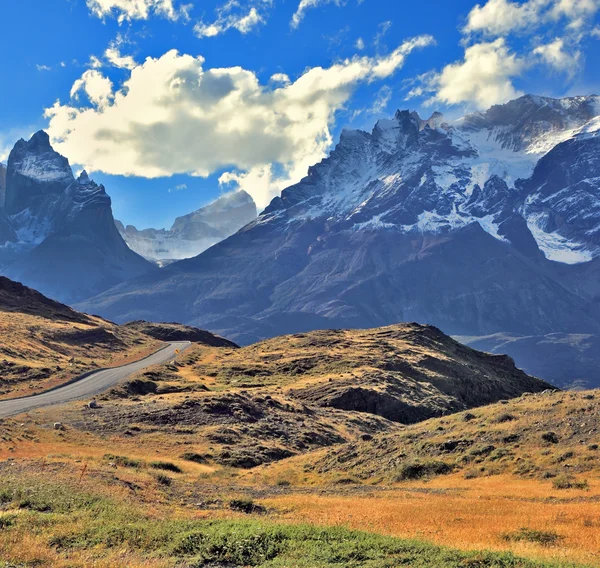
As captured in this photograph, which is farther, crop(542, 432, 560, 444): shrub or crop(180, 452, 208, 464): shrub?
crop(180, 452, 208, 464): shrub

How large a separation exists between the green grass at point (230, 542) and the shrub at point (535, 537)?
13.2 ft

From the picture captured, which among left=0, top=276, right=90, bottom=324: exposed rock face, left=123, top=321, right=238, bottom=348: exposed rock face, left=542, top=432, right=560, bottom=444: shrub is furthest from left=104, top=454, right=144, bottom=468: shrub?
left=123, top=321, right=238, bottom=348: exposed rock face

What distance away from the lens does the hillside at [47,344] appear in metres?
82.9

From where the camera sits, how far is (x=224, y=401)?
231 feet

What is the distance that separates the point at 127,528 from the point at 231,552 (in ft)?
13.8

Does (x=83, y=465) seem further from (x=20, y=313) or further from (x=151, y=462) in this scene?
(x=20, y=313)

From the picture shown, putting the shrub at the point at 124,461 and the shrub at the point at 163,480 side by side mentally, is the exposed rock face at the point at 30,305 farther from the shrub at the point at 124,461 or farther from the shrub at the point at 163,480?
the shrub at the point at 163,480

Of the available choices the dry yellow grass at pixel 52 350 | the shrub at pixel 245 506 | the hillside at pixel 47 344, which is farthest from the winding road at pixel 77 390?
the shrub at pixel 245 506

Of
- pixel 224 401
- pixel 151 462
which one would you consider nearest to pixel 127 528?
pixel 151 462

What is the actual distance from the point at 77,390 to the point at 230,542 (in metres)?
62.8

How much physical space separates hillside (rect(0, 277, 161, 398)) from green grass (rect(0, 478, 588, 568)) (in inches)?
2163

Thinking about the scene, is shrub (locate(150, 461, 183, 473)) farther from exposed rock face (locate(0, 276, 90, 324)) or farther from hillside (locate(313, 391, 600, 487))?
exposed rock face (locate(0, 276, 90, 324))

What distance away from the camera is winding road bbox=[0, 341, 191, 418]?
64312 mm

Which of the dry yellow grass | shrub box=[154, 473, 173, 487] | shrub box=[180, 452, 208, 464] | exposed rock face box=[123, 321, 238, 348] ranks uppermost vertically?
exposed rock face box=[123, 321, 238, 348]
